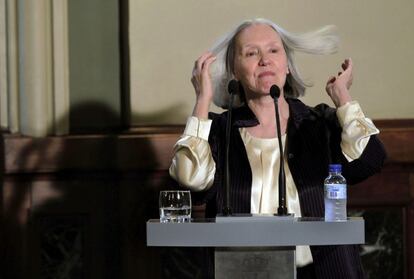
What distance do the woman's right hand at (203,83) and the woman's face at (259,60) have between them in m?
0.14

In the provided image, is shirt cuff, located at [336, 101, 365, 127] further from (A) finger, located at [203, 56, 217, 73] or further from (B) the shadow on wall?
(B) the shadow on wall

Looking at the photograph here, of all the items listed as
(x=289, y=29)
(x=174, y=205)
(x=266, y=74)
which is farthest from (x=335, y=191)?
(x=289, y=29)

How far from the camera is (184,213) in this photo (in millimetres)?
3744

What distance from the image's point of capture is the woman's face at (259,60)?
4.12 m

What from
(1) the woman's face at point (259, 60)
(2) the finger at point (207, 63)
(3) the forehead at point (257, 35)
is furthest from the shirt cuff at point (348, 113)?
(2) the finger at point (207, 63)

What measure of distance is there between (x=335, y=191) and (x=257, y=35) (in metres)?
0.83

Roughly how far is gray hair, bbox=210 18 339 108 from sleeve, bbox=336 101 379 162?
0.34 m

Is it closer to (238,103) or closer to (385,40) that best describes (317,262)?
(238,103)

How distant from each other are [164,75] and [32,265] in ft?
3.81

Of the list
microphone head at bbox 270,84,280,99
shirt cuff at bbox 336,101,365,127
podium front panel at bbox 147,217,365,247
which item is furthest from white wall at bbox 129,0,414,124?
podium front panel at bbox 147,217,365,247

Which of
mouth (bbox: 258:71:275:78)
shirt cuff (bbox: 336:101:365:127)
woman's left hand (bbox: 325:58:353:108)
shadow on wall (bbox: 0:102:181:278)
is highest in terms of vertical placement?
mouth (bbox: 258:71:275:78)

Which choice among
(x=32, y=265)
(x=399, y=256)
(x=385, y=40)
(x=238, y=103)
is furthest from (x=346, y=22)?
(x=32, y=265)

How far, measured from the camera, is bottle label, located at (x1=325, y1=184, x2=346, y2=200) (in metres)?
3.60

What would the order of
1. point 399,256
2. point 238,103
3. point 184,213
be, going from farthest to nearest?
point 399,256, point 238,103, point 184,213
